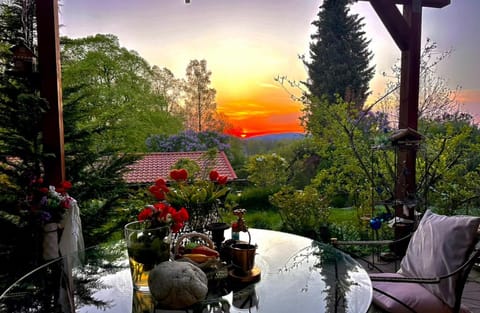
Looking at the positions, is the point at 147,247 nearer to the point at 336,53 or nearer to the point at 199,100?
the point at 199,100

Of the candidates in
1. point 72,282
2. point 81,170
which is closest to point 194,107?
point 81,170

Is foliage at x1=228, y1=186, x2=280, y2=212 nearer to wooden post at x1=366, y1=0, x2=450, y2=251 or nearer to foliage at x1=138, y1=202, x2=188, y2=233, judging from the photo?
wooden post at x1=366, y1=0, x2=450, y2=251

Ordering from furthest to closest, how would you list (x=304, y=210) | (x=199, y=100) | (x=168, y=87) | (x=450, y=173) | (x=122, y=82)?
(x=122, y=82)
(x=168, y=87)
(x=199, y=100)
(x=304, y=210)
(x=450, y=173)

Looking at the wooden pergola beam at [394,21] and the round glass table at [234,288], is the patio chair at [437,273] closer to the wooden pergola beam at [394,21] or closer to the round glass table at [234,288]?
the round glass table at [234,288]

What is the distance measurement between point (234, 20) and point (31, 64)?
2.48m

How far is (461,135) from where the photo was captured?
3555mm

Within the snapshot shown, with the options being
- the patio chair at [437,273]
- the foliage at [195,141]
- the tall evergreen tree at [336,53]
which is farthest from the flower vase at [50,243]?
the tall evergreen tree at [336,53]

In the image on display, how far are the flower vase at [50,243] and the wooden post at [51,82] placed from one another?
1.28 feet

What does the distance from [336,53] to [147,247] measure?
7.32m

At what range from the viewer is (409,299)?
5.39 feet

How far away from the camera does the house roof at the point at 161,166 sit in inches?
169

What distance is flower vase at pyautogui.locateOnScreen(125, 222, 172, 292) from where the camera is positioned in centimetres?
145

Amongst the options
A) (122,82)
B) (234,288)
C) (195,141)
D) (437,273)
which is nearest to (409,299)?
(437,273)

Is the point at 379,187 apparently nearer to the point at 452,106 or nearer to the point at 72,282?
the point at 452,106
